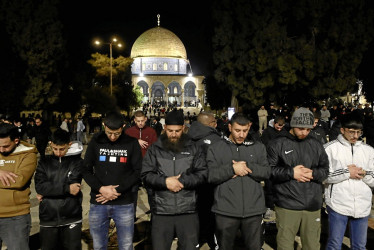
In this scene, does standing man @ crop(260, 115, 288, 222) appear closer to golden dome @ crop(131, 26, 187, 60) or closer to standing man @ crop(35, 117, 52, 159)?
standing man @ crop(35, 117, 52, 159)

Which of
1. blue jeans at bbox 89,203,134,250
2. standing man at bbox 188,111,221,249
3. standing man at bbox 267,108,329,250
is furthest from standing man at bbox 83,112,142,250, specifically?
standing man at bbox 267,108,329,250

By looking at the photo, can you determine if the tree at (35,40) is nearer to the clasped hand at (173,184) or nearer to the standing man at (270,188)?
the standing man at (270,188)

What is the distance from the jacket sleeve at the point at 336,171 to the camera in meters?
3.70

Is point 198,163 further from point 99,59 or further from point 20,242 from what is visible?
point 99,59

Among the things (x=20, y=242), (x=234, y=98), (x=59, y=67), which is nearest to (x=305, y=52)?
(x=234, y=98)

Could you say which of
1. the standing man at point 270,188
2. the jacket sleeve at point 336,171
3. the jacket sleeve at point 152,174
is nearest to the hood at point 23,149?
the jacket sleeve at point 152,174

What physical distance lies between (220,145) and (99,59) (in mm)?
36882

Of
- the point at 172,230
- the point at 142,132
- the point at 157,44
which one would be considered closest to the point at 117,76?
the point at 142,132

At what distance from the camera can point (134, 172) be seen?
12.4 feet

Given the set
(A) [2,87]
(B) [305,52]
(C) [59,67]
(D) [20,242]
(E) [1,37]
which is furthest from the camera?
(C) [59,67]

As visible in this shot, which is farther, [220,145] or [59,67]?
[59,67]

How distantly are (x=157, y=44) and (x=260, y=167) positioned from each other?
85526 millimetres

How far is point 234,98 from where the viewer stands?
82.4 ft

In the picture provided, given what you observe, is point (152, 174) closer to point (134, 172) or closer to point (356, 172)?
point (134, 172)
